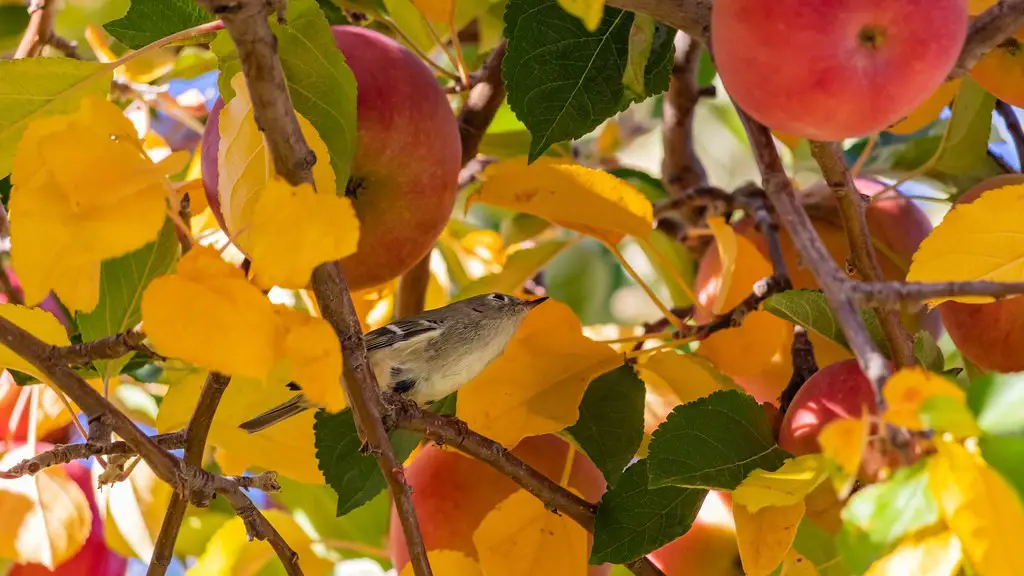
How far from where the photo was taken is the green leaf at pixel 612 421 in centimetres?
76

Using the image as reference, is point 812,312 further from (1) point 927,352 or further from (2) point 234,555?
(2) point 234,555

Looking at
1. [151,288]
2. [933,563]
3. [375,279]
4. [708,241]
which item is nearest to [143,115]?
[375,279]

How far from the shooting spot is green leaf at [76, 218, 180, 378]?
2.59 feet

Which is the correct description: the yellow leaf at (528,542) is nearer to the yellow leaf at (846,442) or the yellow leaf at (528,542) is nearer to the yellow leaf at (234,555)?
the yellow leaf at (234,555)

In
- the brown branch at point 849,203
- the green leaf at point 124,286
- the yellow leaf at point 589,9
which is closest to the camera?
the yellow leaf at point 589,9

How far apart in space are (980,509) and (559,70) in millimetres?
454

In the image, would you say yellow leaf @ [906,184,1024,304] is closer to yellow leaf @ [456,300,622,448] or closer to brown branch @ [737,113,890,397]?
brown branch @ [737,113,890,397]

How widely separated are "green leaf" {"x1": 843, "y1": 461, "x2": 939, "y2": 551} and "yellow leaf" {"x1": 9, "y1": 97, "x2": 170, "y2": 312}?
0.29 metres

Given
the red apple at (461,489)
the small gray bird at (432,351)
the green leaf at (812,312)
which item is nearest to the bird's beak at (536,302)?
the small gray bird at (432,351)

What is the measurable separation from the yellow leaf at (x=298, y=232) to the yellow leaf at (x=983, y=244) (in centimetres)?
28

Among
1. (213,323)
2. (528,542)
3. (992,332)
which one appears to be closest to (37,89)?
(213,323)

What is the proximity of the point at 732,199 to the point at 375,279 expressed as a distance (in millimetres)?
478

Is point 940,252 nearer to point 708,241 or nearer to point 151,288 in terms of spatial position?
point 151,288

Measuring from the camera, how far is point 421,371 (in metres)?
0.87
